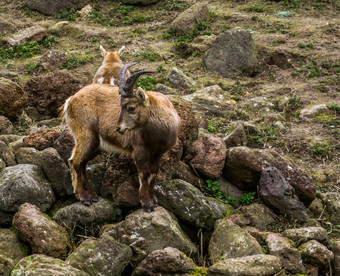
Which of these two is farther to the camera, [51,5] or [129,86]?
[51,5]

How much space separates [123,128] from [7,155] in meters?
2.62

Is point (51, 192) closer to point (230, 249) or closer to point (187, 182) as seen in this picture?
point (187, 182)

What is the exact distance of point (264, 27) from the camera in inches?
644

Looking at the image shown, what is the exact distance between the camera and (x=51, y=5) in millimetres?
18062

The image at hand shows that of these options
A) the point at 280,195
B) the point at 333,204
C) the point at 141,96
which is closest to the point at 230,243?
the point at 280,195

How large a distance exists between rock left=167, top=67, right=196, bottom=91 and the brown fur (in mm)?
5571

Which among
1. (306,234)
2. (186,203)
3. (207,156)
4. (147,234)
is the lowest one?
(306,234)

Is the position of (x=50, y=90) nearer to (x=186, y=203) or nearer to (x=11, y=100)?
(x=11, y=100)

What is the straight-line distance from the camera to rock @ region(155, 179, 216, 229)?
737 centimetres

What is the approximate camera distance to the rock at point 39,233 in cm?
645

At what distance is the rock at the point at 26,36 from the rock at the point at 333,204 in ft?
39.1

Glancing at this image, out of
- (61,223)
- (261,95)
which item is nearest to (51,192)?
(61,223)

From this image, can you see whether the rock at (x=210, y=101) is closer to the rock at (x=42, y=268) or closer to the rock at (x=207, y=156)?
the rock at (x=207, y=156)

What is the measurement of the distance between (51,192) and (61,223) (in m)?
0.69
